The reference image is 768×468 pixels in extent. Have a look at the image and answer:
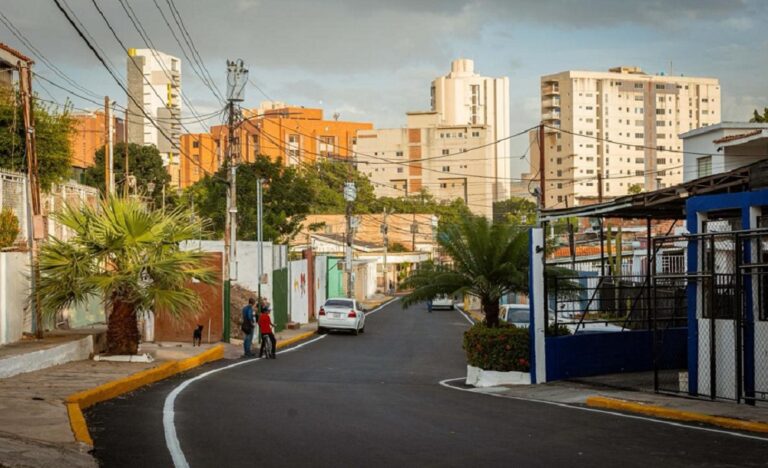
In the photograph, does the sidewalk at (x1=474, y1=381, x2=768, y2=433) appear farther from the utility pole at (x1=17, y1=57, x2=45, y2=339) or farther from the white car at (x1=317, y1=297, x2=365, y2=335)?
the white car at (x1=317, y1=297, x2=365, y2=335)

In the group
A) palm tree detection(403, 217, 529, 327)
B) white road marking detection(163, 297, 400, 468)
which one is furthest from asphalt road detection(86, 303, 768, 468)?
palm tree detection(403, 217, 529, 327)

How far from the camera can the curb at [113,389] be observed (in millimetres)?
12242

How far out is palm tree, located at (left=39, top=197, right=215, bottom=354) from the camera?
21.7m

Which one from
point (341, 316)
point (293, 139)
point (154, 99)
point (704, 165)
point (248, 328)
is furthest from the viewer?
point (293, 139)

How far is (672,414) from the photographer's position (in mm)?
15039

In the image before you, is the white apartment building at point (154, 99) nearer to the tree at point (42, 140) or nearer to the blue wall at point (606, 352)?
the tree at point (42, 140)

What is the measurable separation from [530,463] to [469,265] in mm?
15094

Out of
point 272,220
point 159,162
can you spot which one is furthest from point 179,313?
point 159,162

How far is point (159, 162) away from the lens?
264 ft

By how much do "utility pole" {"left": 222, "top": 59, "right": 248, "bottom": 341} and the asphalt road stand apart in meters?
13.7

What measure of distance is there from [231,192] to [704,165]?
953 inches

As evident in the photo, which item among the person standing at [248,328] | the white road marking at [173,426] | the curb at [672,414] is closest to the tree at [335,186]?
the person standing at [248,328]

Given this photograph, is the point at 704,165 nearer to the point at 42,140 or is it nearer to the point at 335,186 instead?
the point at 42,140

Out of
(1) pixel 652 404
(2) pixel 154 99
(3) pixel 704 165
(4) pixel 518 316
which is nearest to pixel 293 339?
(4) pixel 518 316
